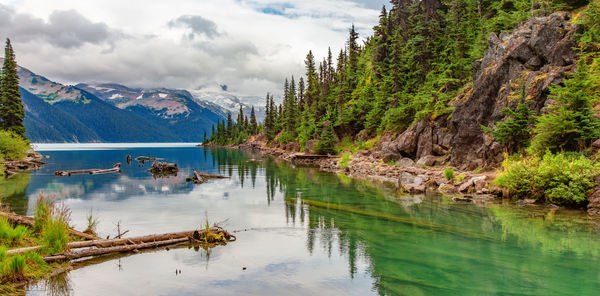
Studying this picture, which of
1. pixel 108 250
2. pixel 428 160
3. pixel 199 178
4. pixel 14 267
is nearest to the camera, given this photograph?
pixel 14 267

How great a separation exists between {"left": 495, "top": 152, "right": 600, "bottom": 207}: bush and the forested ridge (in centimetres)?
1579

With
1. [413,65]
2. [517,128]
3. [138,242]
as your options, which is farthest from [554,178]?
[413,65]

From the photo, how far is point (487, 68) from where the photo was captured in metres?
33.4

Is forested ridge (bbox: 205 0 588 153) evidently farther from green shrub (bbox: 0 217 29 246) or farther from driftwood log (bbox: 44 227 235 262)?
green shrub (bbox: 0 217 29 246)

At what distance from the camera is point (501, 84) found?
103 feet

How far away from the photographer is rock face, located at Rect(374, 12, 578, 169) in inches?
1054

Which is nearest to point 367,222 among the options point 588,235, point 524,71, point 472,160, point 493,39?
point 588,235

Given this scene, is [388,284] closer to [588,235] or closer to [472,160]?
[588,235]

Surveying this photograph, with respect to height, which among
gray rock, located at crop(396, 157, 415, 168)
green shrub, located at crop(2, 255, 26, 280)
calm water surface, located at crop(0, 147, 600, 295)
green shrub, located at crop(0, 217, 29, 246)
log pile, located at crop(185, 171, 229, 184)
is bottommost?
calm water surface, located at crop(0, 147, 600, 295)

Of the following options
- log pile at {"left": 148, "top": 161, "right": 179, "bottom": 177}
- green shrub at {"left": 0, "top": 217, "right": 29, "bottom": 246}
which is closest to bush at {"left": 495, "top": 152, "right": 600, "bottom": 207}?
green shrub at {"left": 0, "top": 217, "right": 29, "bottom": 246}

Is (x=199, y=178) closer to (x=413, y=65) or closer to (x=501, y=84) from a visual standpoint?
(x=501, y=84)

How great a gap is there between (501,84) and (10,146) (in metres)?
60.2

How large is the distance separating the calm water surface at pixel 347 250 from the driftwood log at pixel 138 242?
1.28 feet

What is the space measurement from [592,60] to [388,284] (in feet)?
86.7
